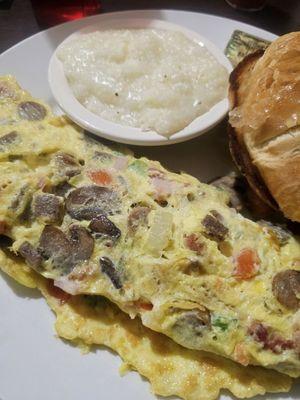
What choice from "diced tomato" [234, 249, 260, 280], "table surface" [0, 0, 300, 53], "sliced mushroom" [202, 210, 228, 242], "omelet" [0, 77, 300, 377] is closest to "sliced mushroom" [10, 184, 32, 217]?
"omelet" [0, 77, 300, 377]

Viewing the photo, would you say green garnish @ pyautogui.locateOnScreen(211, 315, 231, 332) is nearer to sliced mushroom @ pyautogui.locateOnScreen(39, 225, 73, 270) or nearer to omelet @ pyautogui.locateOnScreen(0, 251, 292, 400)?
omelet @ pyautogui.locateOnScreen(0, 251, 292, 400)

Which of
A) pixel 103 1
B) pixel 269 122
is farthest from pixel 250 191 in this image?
pixel 103 1

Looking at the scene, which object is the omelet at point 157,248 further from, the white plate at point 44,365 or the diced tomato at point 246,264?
the white plate at point 44,365

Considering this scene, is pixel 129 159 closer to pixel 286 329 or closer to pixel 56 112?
pixel 56 112

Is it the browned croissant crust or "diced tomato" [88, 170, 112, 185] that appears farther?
"diced tomato" [88, 170, 112, 185]

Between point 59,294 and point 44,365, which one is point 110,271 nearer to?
point 59,294
